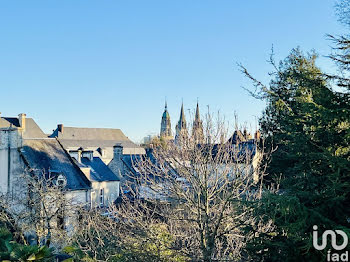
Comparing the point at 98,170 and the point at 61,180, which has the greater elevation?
the point at 98,170

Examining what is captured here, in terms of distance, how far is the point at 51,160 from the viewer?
2006 cm

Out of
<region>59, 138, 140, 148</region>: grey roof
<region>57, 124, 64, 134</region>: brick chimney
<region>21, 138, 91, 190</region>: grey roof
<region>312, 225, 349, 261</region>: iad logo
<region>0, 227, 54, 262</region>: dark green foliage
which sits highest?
<region>57, 124, 64, 134</region>: brick chimney

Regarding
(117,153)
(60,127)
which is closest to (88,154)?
(117,153)

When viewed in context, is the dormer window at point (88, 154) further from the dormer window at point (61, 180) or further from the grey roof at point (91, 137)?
the grey roof at point (91, 137)

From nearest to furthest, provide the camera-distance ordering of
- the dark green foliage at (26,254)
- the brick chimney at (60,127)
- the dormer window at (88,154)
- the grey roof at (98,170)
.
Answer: the dark green foliage at (26,254) → the grey roof at (98,170) → the dormer window at (88,154) → the brick chimney at (60,127)

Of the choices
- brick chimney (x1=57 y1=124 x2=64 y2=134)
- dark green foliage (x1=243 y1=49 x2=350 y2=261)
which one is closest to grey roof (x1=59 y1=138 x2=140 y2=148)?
brick chimney (x1=57 y1=124 x2=64 y2=134)

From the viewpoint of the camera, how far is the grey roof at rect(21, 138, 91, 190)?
19.0 m

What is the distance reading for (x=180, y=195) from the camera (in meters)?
8.30

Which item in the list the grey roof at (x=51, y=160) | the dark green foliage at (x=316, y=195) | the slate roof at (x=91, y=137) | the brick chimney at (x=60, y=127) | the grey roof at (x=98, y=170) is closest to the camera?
the dark green foliage at (x=316, y=195)

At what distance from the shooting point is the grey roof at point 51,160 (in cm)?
1895

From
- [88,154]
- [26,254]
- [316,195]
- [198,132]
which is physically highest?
[198,132]

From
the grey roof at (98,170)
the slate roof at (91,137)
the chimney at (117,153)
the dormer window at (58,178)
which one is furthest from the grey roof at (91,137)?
the dormer window at (58,178)

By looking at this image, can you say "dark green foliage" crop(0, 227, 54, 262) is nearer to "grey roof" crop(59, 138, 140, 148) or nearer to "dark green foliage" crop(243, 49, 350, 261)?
"dark green foliage" crop(243, 49, 350, 261)

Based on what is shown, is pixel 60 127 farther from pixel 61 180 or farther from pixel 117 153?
pixel 61 180
